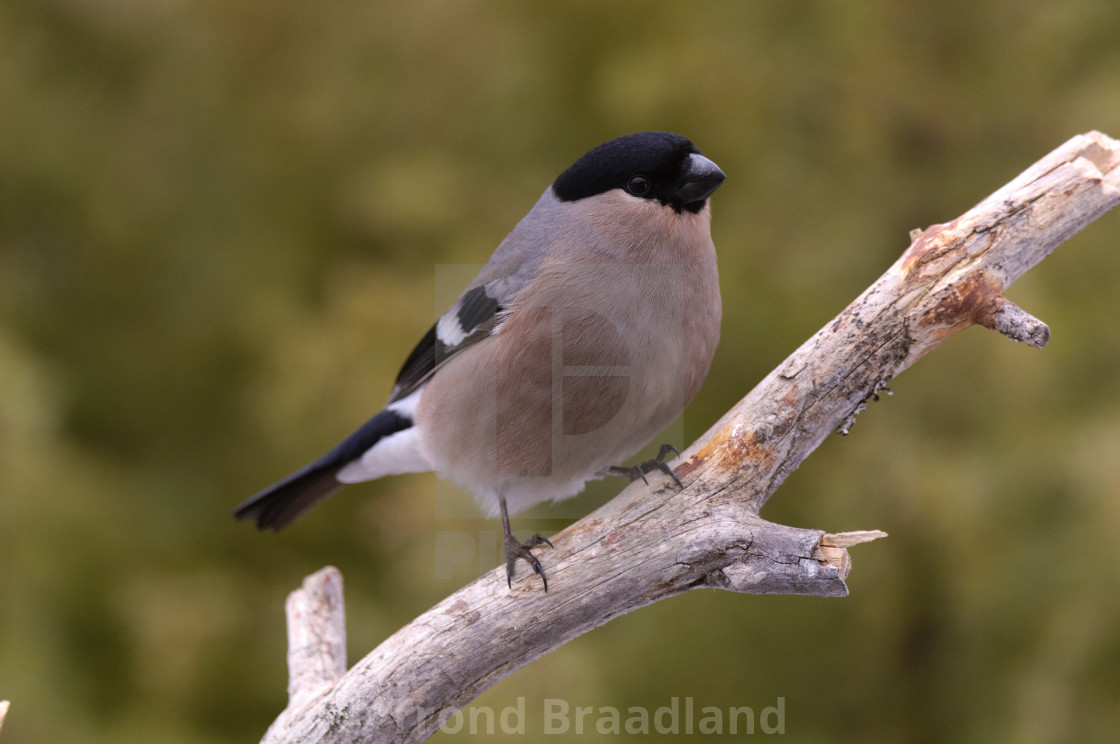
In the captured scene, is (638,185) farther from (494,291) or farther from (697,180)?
(494,291)

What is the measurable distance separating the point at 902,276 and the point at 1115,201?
481 mm

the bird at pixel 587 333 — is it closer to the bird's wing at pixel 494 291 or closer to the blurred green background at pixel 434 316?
the bird's wing at pixel 494 291

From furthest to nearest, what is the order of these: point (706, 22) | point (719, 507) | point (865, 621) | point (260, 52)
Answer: point (260, 52), point (706, 22), point (865, 621), point (719, 507)

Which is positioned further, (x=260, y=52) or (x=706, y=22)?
(x=260, y=52)

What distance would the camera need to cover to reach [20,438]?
10.8 ft

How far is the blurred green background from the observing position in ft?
10.5

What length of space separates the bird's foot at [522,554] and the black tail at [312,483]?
0.65 meters

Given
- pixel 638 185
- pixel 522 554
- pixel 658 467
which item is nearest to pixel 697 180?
pixel 638 185

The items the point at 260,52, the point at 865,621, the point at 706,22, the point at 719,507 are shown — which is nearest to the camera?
the point at 719,507

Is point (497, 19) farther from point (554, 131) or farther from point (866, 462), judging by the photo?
point (866, 462)

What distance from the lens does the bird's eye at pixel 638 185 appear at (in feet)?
7.75

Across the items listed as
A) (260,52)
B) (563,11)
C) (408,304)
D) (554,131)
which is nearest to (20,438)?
(408,304)

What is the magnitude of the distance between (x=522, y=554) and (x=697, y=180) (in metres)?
0.94

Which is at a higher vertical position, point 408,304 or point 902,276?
point 408,304
